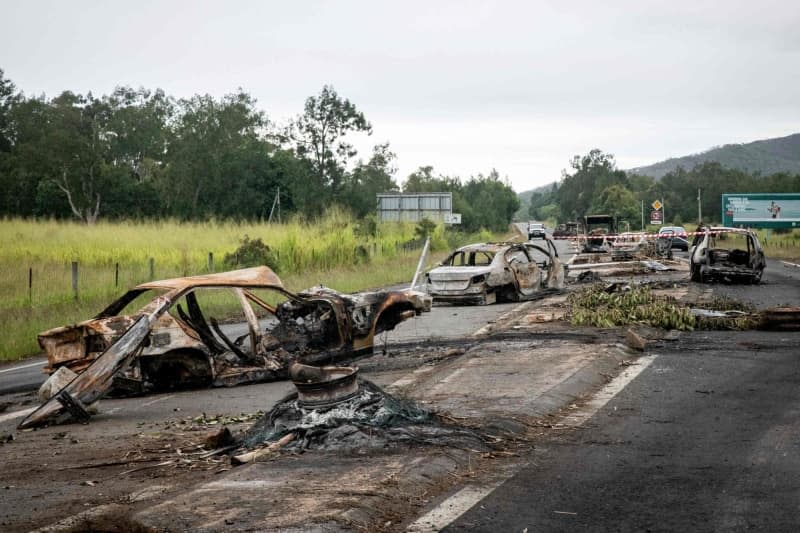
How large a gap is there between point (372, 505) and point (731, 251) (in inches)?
875

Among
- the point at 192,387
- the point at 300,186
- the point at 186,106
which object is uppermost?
the point at 186,106

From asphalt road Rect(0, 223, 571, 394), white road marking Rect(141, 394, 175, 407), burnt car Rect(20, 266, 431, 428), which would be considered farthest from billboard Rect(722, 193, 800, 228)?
white road marking Rect(141, 394, 175, 407)

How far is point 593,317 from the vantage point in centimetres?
1623

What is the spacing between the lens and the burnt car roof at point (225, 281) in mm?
11797

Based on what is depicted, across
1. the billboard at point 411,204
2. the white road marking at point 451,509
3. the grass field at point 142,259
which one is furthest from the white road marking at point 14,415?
the billboard at point 411,204

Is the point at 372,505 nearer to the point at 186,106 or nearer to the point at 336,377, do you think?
the point at 336,377

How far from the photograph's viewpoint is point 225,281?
1220 cm

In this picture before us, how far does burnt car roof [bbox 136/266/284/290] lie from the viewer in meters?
11.8

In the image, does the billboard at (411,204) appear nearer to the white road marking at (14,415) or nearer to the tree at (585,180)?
the white road marking at (14,415)

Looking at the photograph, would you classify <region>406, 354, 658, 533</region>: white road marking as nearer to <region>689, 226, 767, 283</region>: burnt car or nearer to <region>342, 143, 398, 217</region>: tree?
<region>689, 226, 767, 283</region>: burnt car

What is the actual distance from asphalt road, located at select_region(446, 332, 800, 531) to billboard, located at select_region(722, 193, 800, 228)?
210ft

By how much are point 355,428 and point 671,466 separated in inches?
99.4

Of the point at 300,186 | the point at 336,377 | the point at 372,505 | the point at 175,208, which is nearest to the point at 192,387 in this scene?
the point at 336,377

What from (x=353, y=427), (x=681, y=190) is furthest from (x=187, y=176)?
(x=681, y=190)
